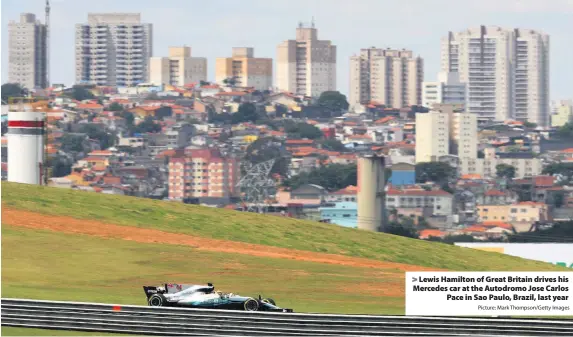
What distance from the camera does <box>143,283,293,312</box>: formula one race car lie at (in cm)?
2802

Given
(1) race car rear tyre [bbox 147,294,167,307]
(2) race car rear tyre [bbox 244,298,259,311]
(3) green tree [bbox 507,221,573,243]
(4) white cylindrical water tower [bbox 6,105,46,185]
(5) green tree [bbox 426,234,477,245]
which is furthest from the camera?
(5) green tree [bbox 426,234,477,245]

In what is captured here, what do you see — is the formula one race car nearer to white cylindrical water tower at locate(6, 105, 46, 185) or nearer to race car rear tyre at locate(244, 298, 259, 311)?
race car rear tyre at locate(244, 298, 259, 311)

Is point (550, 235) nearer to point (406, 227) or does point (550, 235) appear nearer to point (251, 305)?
point (406, 227)

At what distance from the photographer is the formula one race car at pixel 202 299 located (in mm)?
28016

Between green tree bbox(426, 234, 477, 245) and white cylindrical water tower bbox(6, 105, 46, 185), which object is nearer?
white cylindrical water tower bbox(6, 105, 46, 185)

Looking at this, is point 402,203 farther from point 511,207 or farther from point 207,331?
point 207,331

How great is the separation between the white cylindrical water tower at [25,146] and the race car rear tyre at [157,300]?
55.9 metres

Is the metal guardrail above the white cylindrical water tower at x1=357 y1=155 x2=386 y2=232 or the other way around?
above

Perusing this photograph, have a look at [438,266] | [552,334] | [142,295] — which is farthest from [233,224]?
[552,334]

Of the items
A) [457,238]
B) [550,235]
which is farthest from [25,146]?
[457,238]

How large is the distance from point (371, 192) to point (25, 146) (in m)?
41.7

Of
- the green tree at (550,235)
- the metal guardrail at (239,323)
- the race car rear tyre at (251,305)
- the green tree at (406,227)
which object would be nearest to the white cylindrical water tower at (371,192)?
the green tree at (406,227)
